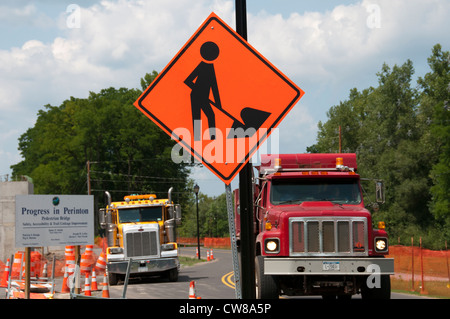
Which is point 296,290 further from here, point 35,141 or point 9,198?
point 35,141

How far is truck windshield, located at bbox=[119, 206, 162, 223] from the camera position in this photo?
2702cm

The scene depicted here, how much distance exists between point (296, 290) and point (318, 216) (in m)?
1.54

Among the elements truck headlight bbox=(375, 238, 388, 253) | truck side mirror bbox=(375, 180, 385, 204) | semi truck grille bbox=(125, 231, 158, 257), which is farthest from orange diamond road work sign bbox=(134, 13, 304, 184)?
semi truck grille bbox=(125, 231, 158, 257)

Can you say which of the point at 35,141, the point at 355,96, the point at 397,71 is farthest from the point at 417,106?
the point at 35,141

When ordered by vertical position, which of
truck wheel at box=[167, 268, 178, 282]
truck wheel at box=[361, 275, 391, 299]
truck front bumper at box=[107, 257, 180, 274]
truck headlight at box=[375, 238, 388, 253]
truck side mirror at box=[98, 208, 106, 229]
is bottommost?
truck wheel at box=[167, 268, 178, 282]

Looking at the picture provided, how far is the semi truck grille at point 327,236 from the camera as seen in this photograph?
12.8 metres

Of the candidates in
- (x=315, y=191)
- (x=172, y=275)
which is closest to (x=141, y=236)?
(x=172, y=275)

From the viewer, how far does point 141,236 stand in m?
26.6

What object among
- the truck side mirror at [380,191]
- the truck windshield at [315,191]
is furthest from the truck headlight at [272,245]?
the truck side mirror at [380,191]

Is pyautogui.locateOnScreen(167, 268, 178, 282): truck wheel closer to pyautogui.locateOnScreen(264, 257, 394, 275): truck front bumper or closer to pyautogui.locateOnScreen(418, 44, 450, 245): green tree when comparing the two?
pyautogui.locateOnScreen(264, 257, 394, 275): truck front bumper

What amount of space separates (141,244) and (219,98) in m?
22.1

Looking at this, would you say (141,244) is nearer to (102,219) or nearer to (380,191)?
(102,219)

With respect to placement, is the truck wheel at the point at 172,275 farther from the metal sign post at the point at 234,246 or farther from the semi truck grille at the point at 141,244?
the metal sign post at the point at 234,246
